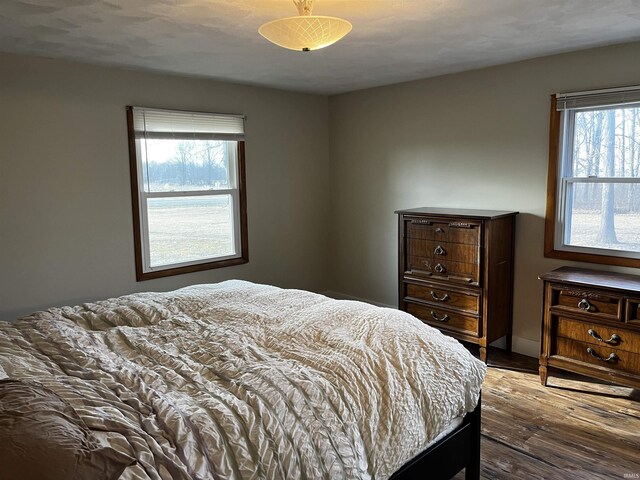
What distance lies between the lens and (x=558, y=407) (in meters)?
2.99

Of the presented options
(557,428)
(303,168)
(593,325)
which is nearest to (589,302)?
(593,325)

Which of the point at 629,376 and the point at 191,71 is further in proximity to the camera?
the point at 191,71

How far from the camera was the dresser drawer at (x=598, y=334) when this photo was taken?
2.89 meters

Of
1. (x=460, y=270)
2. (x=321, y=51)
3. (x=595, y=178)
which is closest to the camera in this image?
(x=321, y=51)

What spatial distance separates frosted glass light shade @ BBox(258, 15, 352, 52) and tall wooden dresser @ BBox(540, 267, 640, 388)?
7.05 feet

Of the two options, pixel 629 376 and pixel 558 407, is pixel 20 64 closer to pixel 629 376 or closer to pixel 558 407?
pixel 558 407

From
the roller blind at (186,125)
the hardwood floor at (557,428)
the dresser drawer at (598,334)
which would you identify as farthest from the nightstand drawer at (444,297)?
the roller blind at (186,125)

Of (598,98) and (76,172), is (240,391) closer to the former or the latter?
(76,172)

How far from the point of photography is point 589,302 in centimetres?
304

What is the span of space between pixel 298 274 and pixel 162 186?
1722 millimetres

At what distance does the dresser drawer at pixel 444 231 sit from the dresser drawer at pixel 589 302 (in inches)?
26.0

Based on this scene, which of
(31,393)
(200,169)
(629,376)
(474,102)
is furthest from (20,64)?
(629,376)

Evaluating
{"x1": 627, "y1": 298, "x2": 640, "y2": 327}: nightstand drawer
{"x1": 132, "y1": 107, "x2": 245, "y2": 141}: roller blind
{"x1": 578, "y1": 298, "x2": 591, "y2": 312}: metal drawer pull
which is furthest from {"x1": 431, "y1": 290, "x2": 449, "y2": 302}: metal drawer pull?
{"x1": 132, "y1": 107, "x2": 245, "y2": 141}: roller blind

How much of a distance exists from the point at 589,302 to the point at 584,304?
3 cm
